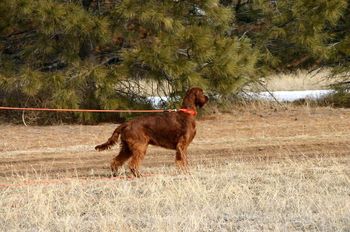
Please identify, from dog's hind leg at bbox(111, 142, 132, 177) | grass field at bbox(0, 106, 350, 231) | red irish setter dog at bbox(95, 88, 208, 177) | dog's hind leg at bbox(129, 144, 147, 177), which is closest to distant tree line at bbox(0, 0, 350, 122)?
grass field at bbox(0, 106, 350, 231)

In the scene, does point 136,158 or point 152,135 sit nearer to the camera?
point 136,158

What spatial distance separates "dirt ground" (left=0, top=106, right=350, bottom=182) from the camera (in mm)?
11969

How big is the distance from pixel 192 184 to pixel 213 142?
559 centimetres

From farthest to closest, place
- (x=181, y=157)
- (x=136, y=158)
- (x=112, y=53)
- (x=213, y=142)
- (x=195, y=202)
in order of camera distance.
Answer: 1. (x=112, y=53)
2. (x=213, y=142)
3. (x=181, y=157)
4. (x=136, y=158)
5. (x=195, y=202)

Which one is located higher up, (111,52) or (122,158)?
(111,52)

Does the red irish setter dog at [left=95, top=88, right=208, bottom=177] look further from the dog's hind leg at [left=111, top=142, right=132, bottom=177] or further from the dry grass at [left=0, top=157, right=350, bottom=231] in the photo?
the dry grass at [left=0, top=157, right=350, bottom=231]

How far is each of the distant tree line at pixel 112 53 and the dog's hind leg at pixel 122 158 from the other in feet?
16.8

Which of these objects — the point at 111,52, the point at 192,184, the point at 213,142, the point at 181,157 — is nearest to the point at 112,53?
the point at 111,52

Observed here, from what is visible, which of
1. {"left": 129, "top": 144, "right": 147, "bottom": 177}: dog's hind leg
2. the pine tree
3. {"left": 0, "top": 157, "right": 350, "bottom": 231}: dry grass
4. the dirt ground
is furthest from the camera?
the pine tree

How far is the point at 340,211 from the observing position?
23.7ft

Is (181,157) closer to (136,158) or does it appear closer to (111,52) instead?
(136,158)

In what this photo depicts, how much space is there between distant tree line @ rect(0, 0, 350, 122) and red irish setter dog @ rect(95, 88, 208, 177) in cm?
502

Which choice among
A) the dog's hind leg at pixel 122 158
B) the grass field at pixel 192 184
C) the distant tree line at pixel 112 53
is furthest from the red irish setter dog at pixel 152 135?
the distant tree line at pixel 112 53

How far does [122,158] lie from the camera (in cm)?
1081
